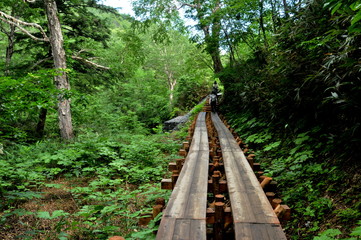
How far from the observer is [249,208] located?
2.01m

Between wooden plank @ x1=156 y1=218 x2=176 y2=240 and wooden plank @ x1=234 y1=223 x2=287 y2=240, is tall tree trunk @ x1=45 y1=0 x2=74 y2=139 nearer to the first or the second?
wooden plank @ x1=156 y1=218 x2=176 y2=240

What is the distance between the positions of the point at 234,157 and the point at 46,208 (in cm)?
345

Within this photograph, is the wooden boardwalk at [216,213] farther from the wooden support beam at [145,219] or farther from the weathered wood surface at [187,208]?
the wooden support beam at [145,219]

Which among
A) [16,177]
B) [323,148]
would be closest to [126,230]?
[16,177]

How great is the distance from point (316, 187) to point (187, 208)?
203cm

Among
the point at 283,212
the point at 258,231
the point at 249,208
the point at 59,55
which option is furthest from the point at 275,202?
the point at 59,55

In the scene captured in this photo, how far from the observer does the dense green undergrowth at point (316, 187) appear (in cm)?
216

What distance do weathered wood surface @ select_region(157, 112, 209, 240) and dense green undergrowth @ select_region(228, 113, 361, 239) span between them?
3.85 feet

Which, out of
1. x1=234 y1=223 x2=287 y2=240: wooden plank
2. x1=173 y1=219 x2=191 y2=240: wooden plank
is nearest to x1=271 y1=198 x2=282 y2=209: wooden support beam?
x1=234 y1=223 x2=287 y2=240: wooden plank

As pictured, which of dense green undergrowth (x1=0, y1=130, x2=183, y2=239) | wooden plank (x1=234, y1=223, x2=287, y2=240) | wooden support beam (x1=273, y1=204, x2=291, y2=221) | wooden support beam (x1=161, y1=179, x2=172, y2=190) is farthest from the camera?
wooden support beam (x1=161, y1=179, x2=172, y2=190)

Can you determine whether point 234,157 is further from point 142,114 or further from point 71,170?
point 142,114

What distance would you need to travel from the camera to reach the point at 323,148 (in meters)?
3.40

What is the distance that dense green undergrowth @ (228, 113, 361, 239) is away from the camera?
216 cm

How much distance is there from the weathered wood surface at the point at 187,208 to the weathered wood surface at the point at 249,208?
12.7 inches
